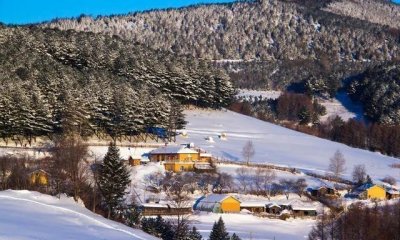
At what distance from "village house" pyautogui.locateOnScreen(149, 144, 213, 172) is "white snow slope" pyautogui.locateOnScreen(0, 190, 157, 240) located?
25.0 meters

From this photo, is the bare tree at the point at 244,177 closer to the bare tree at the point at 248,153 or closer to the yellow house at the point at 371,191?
the bare tree at the point at 248,153

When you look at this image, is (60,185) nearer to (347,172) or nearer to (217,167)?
(217,167)

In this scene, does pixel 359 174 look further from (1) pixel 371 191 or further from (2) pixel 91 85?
(2) pixel 91 85

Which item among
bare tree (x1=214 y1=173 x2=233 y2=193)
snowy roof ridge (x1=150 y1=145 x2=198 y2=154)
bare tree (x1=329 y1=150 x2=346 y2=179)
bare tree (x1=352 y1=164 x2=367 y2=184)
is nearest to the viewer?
bare tree (x1=214 y1=173 x2=233 y2=193)

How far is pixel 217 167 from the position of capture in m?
52.2

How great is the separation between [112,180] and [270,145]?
33213mm

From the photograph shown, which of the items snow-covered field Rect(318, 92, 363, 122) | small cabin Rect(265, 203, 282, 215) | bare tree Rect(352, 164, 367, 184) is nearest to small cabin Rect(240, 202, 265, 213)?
small cabin Rect(265, 203, 282, 215)

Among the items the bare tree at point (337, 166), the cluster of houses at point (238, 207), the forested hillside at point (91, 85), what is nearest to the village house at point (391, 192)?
the bare tree at point (337, 166)

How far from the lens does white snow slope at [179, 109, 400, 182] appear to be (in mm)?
58219

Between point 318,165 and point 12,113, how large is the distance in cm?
2537

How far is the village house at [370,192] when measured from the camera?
49.9 meters

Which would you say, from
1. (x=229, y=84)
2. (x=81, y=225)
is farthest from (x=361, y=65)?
(x=81, y=225)

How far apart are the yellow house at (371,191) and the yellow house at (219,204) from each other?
1017 cm

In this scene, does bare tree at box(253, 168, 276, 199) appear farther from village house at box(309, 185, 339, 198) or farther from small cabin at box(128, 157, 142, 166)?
small cabin at box(128, 157, 142, 166)
